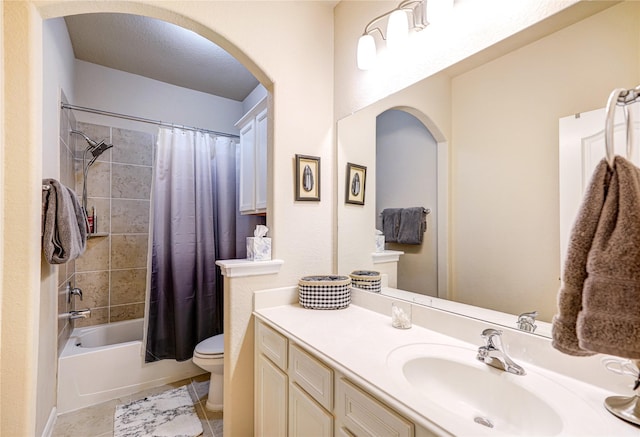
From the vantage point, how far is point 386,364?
0.95m

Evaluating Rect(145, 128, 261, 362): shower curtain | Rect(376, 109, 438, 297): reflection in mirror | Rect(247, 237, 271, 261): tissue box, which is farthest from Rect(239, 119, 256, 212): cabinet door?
Rect(376, 109, 438, 297): reflection in mirror

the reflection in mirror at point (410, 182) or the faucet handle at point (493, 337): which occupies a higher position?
the reflection in mirror at point (410, 182)

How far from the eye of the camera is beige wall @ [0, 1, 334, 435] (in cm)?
109

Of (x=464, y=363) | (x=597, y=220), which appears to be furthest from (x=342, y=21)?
(x=464, y=363)

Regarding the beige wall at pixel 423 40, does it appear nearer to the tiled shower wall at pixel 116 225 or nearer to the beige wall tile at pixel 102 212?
the tiled shower wall at pixel 116 225

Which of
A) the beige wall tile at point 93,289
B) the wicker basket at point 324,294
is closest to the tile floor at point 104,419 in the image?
the beige wall tile at point 93,289

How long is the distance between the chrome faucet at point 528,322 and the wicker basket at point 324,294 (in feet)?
2.69

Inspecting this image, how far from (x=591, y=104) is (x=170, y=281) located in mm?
2678

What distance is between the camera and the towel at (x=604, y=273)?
496mm

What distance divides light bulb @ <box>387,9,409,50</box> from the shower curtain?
71.4 inches

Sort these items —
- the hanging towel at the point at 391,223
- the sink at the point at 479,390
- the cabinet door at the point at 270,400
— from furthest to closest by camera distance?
the hanging towel at the point at 391,223
the cabinet door at the point at 270,400
the sink at the point at 479,390

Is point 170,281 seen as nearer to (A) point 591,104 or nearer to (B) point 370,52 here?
(B) point 370,52

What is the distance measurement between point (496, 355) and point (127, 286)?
2935 millimetres

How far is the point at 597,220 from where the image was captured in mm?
558
